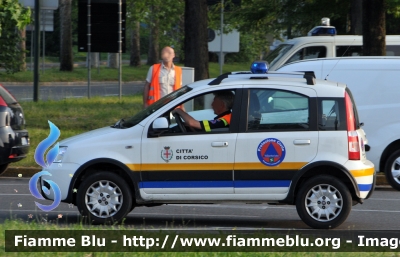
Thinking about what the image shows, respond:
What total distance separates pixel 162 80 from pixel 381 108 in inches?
133

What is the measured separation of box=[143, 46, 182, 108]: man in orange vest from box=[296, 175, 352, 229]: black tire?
185 inches

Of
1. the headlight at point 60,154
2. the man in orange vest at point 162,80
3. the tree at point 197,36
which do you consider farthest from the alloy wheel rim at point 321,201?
the tree at point 197,36

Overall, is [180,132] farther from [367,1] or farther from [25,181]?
[367,1]

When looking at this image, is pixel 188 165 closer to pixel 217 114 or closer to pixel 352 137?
pixel 217 114

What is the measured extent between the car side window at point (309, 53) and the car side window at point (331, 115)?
827 cm

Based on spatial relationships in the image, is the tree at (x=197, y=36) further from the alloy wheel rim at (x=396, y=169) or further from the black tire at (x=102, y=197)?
the black tire at (x=102, y=197)

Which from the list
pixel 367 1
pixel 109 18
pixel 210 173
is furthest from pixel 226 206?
pixel 109 18

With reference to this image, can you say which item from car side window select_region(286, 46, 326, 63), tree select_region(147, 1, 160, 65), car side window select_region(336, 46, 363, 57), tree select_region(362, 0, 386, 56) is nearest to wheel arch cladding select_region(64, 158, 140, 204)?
tree select_region(362, 0, 386, 56)

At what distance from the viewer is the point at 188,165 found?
30.6 feet

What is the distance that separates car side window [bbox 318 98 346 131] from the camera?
932cm

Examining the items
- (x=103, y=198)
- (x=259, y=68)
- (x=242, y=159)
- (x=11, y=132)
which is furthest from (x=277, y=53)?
(x=103, y=198)

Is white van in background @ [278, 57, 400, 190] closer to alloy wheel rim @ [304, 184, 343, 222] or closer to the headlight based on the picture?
alloy wheel rim @ [304, 184, 343, 222]

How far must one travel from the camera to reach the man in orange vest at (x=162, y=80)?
13508mm

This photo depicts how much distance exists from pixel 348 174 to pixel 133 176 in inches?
90.3
